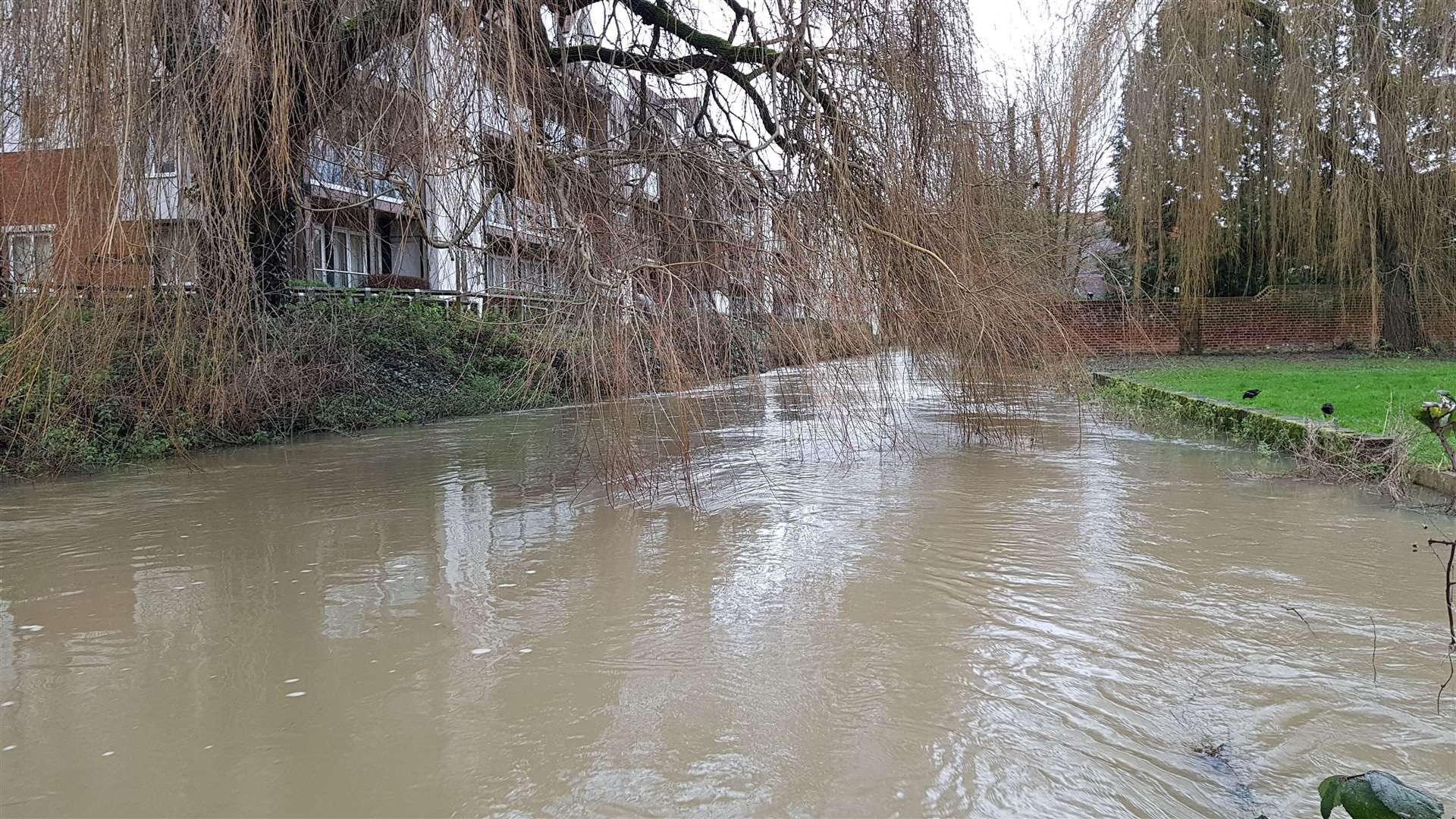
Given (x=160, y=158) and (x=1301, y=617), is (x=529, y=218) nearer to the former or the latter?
(x=160, y=158)

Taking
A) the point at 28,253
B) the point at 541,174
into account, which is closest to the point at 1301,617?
the point at 541,174

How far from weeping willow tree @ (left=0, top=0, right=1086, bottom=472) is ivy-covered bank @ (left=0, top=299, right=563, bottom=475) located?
0.07m

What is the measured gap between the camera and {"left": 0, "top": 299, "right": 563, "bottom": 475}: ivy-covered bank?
7117 millimetres

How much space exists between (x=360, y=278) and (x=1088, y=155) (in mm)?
17375

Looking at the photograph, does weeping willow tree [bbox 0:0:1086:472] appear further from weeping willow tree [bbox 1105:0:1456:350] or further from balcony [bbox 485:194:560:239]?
weeping willow tree [bbox 1105:0:1456:350]

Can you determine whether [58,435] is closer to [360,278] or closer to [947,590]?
[947,590]

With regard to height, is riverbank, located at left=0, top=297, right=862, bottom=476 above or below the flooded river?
above

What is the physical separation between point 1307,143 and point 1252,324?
5.84 metres

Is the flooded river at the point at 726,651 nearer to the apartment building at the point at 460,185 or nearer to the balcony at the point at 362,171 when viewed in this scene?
the apartment building at the point at 460,185

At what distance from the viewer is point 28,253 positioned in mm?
6766

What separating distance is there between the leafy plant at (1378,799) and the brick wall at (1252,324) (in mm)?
20092

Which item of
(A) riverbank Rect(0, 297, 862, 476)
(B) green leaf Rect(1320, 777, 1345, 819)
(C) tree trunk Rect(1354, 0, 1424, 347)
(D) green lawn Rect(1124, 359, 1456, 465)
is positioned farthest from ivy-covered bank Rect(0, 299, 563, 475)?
(C) tree trunk Rect(1354, 0, 1424, 347)

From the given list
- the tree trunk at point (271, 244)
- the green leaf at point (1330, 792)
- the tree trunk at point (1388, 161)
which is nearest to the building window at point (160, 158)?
the tree trunk at point (271, 244)

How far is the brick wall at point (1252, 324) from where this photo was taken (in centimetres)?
2105
